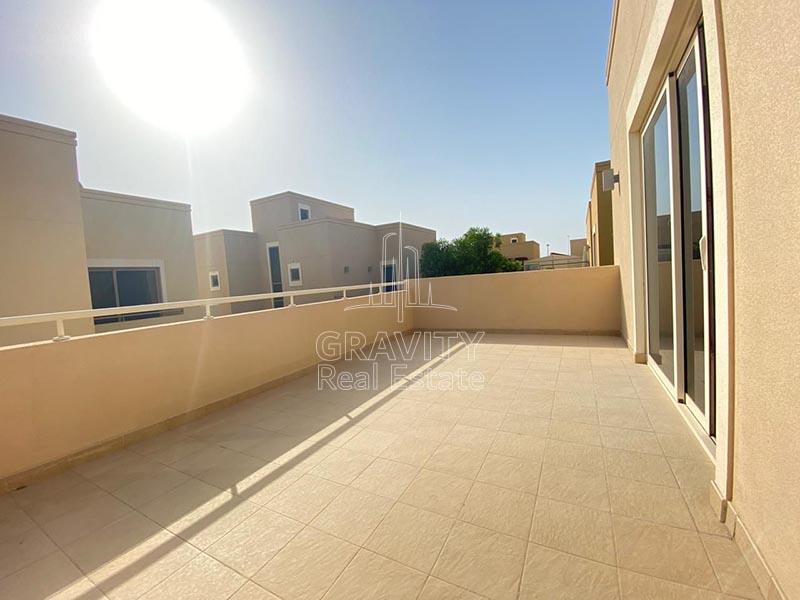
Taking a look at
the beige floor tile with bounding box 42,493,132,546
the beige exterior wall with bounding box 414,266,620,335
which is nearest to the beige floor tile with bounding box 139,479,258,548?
the beige floor tile with bounding box 42,493,132,546

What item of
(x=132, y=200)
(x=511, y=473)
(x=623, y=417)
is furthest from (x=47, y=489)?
(x=132, y=200)

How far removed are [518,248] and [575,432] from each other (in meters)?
25.9

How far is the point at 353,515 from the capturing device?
1.62m

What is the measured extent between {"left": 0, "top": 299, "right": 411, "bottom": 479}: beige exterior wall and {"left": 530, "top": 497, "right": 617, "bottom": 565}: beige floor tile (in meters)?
2.96

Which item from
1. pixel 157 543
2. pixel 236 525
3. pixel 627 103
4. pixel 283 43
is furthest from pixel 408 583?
pixel 283 43

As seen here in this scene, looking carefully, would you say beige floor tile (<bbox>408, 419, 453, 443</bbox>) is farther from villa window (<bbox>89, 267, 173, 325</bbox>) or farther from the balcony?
villa window (<bbox>89, 267, 173, 325</bbox>)

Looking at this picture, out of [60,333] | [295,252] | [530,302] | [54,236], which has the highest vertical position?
[295,252]

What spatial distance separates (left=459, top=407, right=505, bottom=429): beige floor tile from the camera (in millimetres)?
2547

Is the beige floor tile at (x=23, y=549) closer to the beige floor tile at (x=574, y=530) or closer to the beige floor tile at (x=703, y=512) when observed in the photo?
the beige floor tile at (x=574, y=530)

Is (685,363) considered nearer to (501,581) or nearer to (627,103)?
(501,581)

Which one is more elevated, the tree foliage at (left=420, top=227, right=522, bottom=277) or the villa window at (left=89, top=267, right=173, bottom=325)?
the tree foliage at (left=420, top=227, right=522, bottom=277)

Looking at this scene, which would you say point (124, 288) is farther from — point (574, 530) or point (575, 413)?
point (574, 530)

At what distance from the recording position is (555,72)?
4980mm

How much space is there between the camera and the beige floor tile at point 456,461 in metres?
1.95
